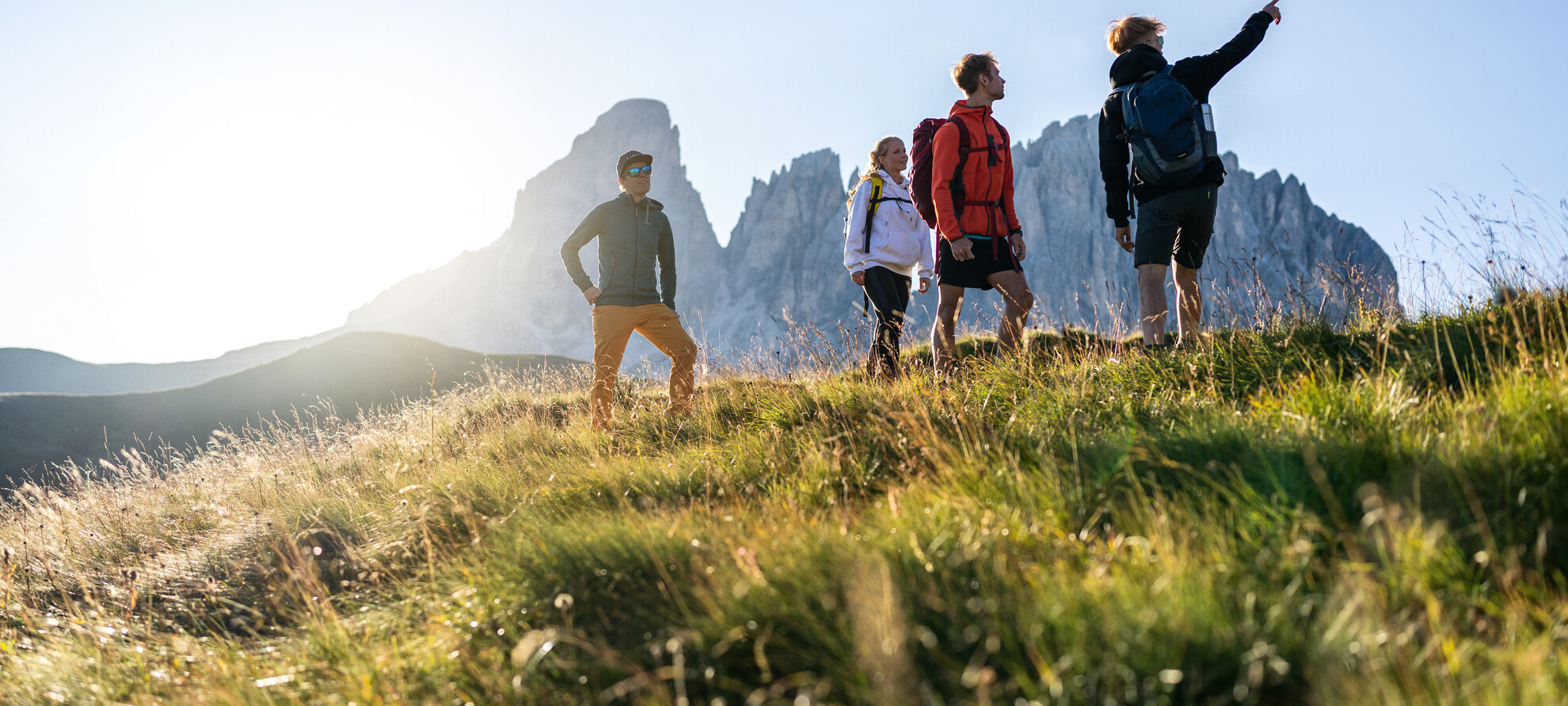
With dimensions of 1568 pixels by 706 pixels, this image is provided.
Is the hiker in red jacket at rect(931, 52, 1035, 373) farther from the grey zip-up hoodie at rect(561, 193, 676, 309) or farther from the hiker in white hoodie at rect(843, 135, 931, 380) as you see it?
the grey zip-up hoodie at rect(561, 193, 676, 309)

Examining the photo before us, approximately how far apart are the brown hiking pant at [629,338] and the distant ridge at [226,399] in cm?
3908

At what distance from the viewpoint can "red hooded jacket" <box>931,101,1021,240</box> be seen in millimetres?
5059

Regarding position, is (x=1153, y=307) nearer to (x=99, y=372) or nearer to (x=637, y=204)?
(x=637, y=204)


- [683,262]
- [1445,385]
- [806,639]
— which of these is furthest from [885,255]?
[683,262]

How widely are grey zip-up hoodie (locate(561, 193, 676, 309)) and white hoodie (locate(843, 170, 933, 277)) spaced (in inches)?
63.1

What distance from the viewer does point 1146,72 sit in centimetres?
464

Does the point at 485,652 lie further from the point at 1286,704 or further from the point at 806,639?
the point at 1286,704

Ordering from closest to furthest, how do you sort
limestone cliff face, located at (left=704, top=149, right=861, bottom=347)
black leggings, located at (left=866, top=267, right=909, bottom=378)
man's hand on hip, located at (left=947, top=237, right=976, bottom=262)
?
man's hand on hip, located at (left=947, top=237, right=976, bottom=262)
black leggings, located at (left=866, top=267, right=909, bottom=378)
limestone cliff face, located at (left=704, top=149, right=861, bottom=347)

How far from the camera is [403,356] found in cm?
5716

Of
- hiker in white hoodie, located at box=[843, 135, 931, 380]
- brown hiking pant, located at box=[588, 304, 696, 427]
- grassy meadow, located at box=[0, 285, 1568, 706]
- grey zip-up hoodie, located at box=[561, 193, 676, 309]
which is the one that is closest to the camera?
grassy meadow, located at box=[0, 285, 1568, 706]

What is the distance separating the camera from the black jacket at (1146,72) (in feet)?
15.0

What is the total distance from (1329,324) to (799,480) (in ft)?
11.6

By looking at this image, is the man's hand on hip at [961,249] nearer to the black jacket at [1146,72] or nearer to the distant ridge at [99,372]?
the black jacket at [1146,72]

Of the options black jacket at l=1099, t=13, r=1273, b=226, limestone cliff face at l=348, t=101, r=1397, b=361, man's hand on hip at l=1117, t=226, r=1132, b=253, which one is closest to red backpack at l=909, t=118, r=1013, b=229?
black jacket at l=1099, t=13, r=1273, b=226
